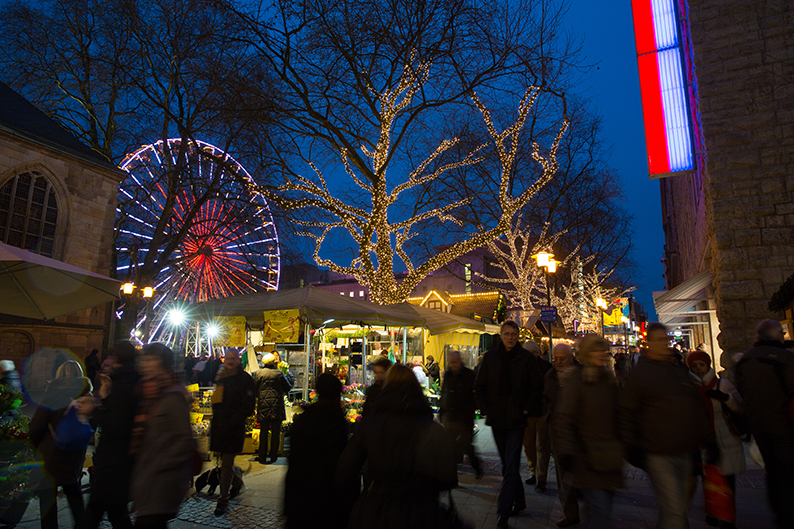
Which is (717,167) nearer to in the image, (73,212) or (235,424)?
(235,424)

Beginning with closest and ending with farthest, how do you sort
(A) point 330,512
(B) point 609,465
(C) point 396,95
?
(A) point 330,512 → (B) point 609,465 → (C) point 396,95

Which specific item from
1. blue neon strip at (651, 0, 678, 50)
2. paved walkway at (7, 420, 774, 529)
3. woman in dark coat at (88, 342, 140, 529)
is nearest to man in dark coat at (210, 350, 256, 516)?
paved walkway at (7, 420, 774, 529)

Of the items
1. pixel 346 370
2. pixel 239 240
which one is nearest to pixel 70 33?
pixel 239 240

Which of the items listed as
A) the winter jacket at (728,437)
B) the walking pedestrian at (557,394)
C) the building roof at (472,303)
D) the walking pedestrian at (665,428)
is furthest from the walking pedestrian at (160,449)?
the building roof at (472,303)

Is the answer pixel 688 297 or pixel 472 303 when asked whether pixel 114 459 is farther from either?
pixel 472 303

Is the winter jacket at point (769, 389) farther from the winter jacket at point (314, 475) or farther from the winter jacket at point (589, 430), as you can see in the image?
the winter jacket at point (314, 475)

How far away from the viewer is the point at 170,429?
337 cm

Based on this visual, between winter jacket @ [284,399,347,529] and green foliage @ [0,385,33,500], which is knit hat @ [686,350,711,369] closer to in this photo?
winter jacket @ [284,399,347,529]

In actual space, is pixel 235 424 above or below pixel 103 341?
below

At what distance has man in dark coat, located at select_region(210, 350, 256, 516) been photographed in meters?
5.90

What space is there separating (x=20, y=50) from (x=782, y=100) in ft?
92.7

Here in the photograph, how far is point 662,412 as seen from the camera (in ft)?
11.9

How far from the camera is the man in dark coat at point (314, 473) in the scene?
3.20 meters

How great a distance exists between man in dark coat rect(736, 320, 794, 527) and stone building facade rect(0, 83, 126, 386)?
22360 millimetres
